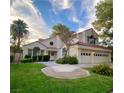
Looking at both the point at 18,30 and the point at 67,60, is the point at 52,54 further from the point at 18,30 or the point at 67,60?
the point at 18,30

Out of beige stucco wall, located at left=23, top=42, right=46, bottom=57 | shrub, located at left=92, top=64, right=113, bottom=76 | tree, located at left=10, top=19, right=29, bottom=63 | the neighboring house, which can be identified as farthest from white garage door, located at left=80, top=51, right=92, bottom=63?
tree, located at left=10, top=19, right=29, bottom=63

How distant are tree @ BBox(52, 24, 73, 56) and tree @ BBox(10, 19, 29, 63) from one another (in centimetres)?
29

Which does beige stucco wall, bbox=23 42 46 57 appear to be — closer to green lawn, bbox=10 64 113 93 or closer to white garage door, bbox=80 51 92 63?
green lawn, bbox=10 64 113 93

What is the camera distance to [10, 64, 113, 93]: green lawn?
7.98 feet

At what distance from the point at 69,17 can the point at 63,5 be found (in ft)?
0.44

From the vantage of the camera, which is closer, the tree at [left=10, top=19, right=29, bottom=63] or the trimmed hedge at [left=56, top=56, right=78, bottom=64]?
the tree at [left=10, top=19, right=29, bottom=63]

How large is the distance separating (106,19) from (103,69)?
52 cm

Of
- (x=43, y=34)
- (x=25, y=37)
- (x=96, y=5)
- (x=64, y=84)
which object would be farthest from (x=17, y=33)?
(x=96, y=5)

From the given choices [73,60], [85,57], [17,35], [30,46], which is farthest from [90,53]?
[17,35]

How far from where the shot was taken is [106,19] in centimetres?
264

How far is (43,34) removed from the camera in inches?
100

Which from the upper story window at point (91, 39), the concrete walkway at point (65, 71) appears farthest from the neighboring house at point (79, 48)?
the concrete walkway at point (65, 71)

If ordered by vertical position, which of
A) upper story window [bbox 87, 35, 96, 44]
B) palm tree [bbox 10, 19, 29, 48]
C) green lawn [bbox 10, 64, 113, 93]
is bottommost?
green lawn [bbox 10, 64, 113, 93]
